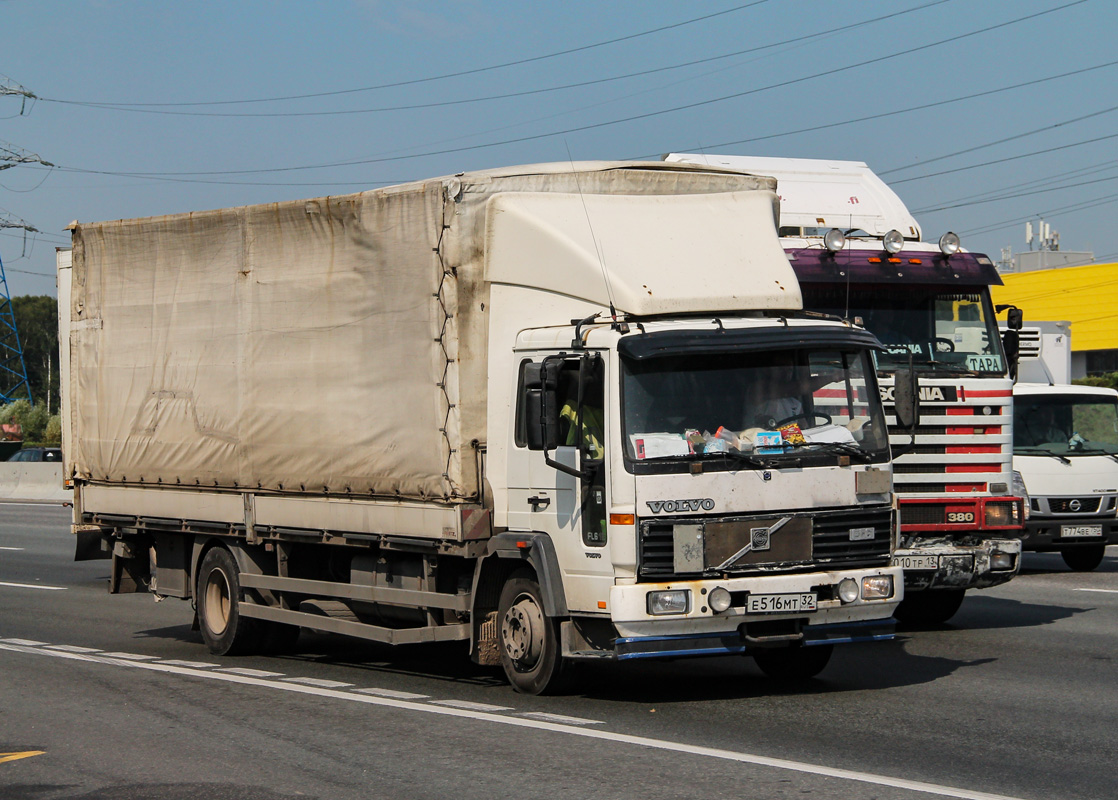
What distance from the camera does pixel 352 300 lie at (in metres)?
10.8

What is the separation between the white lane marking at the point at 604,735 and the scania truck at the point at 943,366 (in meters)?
4.72

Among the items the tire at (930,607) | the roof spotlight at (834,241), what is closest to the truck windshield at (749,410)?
the roof spotlight at (834,241)

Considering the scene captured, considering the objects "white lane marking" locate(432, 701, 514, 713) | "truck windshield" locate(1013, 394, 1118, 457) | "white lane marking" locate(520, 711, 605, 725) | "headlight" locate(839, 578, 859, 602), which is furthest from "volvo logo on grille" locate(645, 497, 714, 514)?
"truck windshield" locate(1013, 394, 1118, 457)

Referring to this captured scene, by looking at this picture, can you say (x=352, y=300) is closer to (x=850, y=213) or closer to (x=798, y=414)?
(x=798, y=414)

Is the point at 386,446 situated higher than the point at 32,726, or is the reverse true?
the point at 386,446

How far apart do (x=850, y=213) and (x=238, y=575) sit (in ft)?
21.7

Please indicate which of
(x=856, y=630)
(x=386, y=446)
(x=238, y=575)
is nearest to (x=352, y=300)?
(x=386, y=446)

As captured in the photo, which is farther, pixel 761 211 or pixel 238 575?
pixel 238 575

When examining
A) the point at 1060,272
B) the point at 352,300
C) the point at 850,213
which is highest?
the point at 1060,272

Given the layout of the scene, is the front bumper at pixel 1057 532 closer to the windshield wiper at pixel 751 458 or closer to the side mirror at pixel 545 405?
the windshield wiper at pixel 751 458

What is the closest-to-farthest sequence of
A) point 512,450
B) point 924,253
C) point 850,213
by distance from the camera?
1. point 512,450
2. point 924,253
3. point 850,213

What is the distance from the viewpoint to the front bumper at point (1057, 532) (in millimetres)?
17453

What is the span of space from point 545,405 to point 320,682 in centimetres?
315

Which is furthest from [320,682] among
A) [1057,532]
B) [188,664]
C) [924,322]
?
[1057,532]
